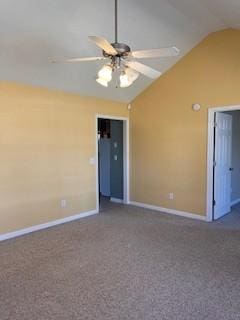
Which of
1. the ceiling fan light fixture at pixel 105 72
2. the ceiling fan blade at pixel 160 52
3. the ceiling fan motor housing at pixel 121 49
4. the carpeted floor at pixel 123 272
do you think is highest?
the ceiling fan motor housing at pixel 121 49

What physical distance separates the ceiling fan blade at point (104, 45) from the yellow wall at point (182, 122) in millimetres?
2712

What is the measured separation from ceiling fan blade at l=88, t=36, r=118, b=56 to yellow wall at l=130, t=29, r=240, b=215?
2712mm

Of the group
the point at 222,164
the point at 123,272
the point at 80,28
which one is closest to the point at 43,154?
the point at 80,28

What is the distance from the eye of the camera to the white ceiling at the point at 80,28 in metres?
2.98

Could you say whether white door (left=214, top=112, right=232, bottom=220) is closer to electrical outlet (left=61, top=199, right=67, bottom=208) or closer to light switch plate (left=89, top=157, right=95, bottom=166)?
light switch plate (left=89, top=157, right=95, bottom=166)

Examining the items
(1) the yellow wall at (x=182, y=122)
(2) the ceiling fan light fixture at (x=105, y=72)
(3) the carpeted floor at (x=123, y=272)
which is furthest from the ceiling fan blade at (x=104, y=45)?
(1) the yellow wall at (x=182, y=122)

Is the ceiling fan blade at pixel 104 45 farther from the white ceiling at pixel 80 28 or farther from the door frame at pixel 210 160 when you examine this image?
the door frame at pixel 210 160

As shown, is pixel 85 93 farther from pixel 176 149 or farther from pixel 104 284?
pixel 104 284

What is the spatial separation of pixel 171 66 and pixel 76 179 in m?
2.92

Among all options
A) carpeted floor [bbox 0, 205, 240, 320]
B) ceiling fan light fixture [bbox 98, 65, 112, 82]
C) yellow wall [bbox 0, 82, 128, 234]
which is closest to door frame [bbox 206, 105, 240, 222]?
carpeted floor [bbox 0, 205, 240, 320]

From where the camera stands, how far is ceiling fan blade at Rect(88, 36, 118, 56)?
2.16m

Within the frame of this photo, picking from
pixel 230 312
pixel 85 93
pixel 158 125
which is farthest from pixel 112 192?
pixel 230 312

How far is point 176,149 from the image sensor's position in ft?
16.9

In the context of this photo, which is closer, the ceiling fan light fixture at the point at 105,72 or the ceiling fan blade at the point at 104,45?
the ceiling fan blade at the point at 104,45
